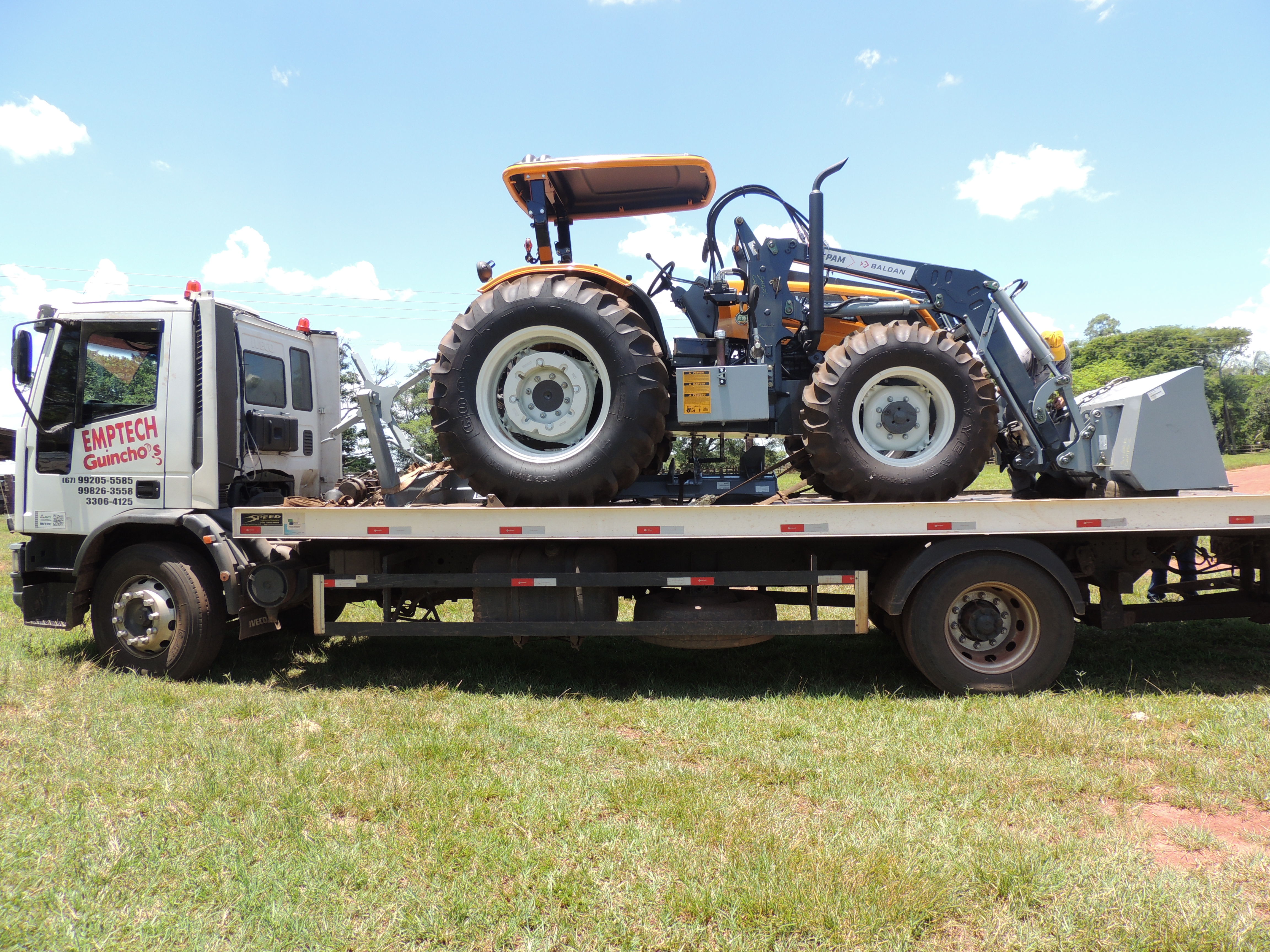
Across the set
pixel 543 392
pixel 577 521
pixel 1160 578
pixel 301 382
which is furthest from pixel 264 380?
pixel 1160 578

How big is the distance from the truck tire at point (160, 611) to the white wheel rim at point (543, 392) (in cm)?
241

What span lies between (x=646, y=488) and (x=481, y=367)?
151 cm

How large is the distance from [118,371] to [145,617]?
5.93 ft

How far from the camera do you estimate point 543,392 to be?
5.02 meters

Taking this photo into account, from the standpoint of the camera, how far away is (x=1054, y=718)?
4.20 meters

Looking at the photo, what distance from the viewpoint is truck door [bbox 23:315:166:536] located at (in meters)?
5.32

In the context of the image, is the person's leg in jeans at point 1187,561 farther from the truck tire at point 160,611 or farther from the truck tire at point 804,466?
the truck tire at point 160,611

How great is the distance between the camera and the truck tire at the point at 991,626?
4.74 metres

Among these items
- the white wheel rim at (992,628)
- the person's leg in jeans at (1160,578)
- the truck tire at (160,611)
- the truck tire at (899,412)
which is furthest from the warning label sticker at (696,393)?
the truck tire at (160,611)

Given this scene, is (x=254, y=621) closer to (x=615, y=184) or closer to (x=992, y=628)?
(x=615, y=184)

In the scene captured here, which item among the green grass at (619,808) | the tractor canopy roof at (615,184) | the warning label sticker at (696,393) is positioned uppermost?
the tractor canopy roof at (615,184)

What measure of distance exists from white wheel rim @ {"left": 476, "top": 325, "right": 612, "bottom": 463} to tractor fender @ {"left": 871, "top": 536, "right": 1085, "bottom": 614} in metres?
2.21

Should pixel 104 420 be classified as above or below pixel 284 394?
below

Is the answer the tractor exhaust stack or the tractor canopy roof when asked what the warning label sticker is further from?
the tractor canopy roof
